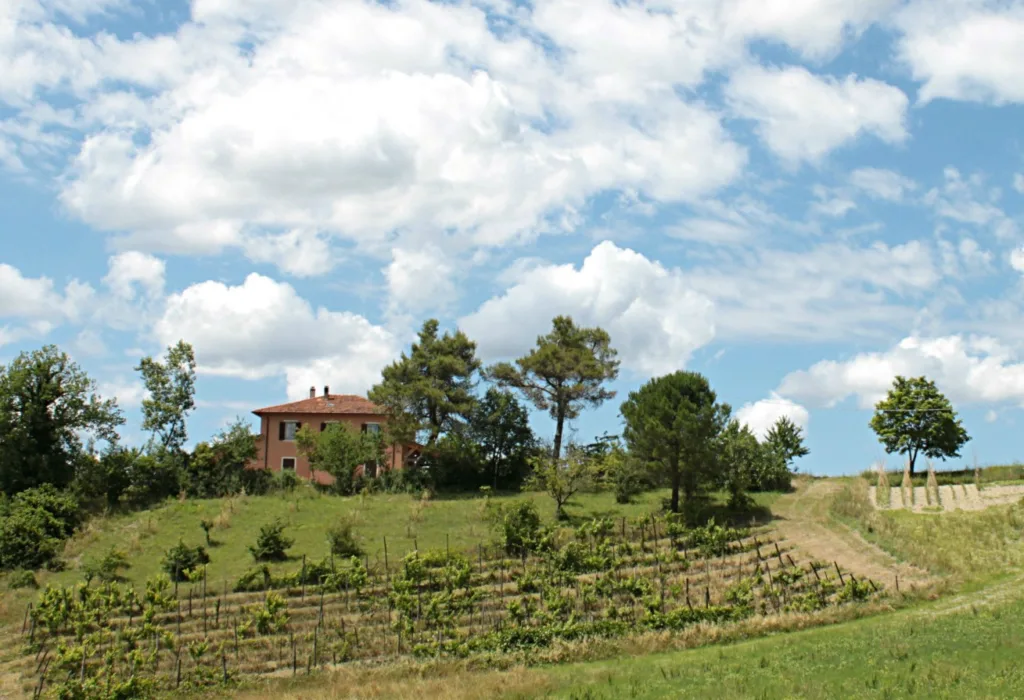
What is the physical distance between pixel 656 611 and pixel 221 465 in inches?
1224

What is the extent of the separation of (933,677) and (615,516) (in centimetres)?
2472

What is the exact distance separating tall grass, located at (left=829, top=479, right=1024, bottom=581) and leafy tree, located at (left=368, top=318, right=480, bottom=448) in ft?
70.2

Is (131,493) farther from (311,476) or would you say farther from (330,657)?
(330,657)

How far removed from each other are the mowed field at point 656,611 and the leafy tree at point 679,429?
320 centimetres

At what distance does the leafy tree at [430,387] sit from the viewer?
172 ft

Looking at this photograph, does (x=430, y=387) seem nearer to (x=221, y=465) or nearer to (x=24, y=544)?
(x=221, y=465)

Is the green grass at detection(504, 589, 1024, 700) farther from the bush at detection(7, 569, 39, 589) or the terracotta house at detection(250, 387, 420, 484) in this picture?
the terracotta house at detection(250, 387, 420, 484)

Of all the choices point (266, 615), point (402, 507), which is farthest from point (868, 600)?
point (402, 507)

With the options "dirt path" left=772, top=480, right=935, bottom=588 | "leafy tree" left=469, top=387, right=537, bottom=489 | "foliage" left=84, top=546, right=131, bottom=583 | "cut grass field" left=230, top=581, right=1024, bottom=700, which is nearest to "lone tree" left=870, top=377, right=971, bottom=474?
"dirt path" left=772, top=480, right=935, bottom=588

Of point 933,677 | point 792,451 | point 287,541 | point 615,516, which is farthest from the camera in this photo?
point 792,451

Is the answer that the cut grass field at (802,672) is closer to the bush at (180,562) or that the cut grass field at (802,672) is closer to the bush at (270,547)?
the bush at (180,562)

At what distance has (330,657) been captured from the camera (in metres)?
25.9

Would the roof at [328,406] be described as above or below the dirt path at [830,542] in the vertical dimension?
above

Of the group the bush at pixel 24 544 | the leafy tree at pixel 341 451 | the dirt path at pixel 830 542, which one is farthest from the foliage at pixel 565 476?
the bush at pixel 24 544
